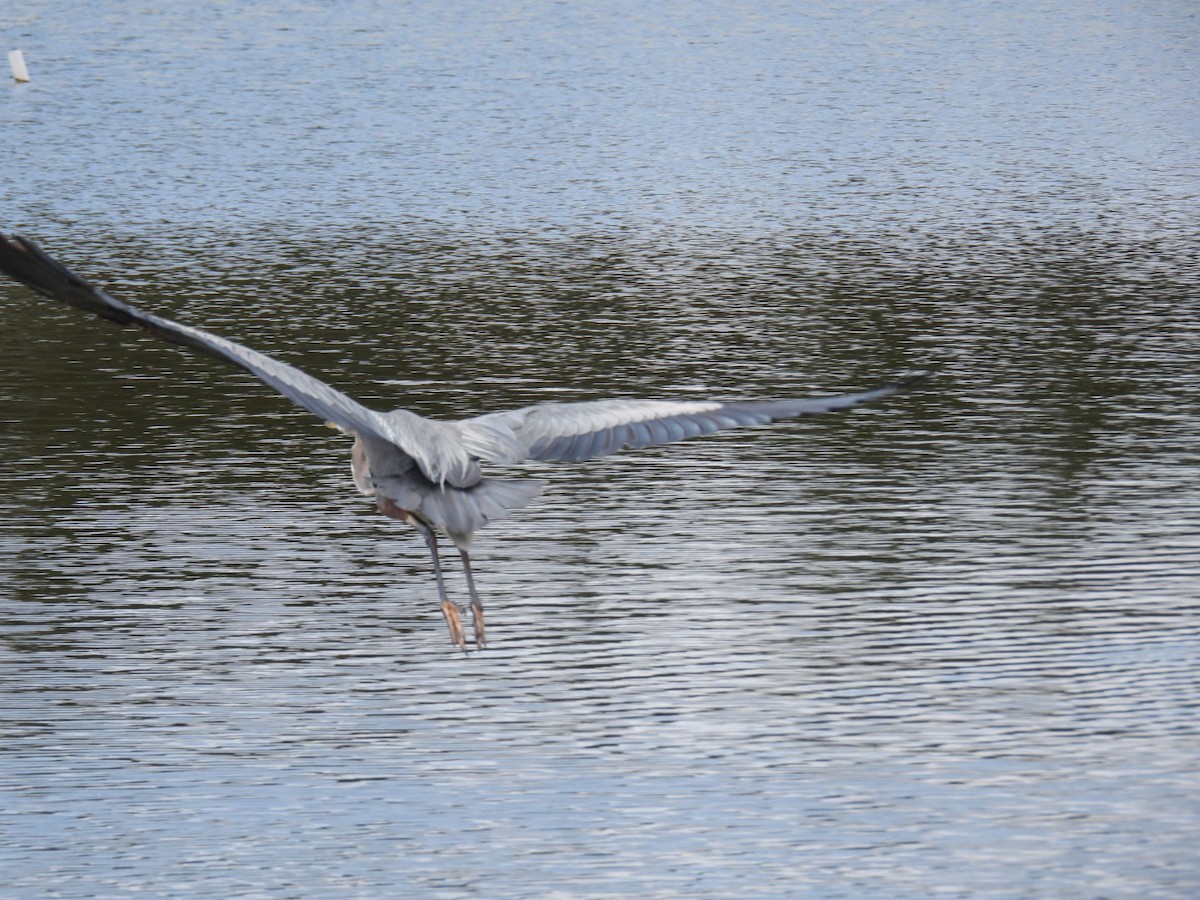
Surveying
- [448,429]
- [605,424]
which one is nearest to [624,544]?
[605,424]

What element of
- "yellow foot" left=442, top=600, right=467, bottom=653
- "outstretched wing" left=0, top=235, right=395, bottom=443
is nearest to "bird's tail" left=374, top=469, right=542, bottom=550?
"outstretched wing" left=0, top=235, right=395, bottom=443

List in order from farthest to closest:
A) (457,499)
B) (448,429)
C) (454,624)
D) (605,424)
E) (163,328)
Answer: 1. (454,624)
2. (605,424)
3. (448,429)
4. (457,499)
5. (163,328)

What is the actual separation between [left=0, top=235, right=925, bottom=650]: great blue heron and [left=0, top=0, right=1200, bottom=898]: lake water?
1.99 metres

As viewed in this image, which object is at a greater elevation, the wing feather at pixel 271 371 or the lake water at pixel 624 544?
the wing feather at pixel 271 371

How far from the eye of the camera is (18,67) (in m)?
36.2

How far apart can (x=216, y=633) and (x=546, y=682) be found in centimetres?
190

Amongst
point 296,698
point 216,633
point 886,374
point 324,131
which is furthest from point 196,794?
point 324,131

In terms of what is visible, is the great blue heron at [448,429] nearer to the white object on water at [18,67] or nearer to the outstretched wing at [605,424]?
the outstretched wing at [605,424]

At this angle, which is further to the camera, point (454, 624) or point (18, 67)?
point (18, 67)

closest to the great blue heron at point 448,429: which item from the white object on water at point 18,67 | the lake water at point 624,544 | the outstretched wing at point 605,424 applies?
the outstretched wing at point 605,424

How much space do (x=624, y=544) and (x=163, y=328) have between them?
6949mm

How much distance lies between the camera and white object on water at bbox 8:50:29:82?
36.1 metres

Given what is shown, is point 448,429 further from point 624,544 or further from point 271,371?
point 624,544

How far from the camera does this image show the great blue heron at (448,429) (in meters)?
7.03
